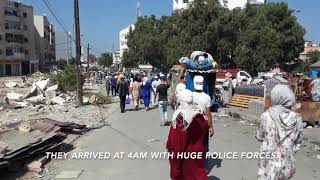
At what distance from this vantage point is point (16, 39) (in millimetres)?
104312

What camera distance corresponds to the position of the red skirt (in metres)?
6.48

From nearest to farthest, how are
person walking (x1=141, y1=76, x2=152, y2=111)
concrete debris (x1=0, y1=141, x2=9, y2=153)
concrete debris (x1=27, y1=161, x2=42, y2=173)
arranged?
concrete debris (x1=0, y1=141, x2=9, y2=153) → concrete debris (x1=27, y1=161, x2=42, y2=173) → person walking (x1=141, y1=76, x2=152, y2=111)

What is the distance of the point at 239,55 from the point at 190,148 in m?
40.8

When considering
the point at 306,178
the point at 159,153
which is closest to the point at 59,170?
the point at 159,153

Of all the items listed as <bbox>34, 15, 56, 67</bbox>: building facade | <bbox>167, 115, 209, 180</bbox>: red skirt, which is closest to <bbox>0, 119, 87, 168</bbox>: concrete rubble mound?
<bbox>167, 115, 209, 180</bbox>: red skirt

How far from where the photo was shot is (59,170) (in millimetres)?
9055

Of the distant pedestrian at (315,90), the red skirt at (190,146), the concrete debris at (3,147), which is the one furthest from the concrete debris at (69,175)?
the distant pedestrian at (315,90)

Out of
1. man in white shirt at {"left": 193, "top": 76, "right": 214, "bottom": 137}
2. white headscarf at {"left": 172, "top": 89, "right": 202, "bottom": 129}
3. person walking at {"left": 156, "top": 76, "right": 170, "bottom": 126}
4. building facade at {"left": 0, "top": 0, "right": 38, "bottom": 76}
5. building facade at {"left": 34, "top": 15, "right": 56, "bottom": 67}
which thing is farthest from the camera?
building facade at {"left": 34, "top": 15, "right": 56, "bottom": 67}

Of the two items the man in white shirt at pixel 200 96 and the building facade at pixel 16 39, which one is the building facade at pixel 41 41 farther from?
the man in white shirt at pixel 200 96

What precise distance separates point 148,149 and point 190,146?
183 inches

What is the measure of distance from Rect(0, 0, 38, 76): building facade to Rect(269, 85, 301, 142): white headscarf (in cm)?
9735

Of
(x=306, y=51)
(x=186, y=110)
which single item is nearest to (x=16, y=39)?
(x=306, y=51)

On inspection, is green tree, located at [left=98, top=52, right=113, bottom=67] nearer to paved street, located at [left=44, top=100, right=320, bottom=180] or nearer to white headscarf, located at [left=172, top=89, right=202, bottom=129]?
paved street, located at [left=44, top=100, right=320, bottom=180]

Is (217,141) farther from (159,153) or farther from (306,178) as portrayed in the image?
(306,178)
